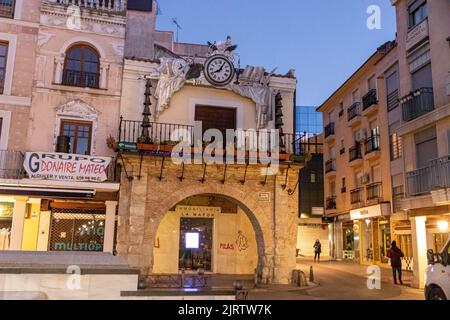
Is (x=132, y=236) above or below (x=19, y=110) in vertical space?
below

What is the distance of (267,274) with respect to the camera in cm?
1625

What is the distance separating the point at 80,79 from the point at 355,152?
821 inches

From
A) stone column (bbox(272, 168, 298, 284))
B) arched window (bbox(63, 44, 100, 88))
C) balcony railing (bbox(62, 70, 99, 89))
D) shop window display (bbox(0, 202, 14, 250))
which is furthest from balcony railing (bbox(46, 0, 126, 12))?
stone column (bbox(272, 168, 298, 284))

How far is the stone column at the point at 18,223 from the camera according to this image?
1539cm

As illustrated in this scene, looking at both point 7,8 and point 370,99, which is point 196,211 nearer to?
point 7,8

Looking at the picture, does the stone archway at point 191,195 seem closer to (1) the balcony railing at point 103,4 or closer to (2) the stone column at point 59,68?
(2) the stone column at point 59,68

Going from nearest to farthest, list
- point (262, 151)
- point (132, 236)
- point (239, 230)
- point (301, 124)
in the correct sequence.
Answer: point (132, 236)
point (262, 151)
point (239, 230)
point (301, 124)

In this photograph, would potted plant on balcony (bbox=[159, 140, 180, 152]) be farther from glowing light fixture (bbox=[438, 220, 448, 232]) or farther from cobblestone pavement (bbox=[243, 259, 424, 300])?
glowing light fixture (bbox=[438, 220, 448, 232])

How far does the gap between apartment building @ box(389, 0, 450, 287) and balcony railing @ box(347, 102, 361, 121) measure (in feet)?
39.5

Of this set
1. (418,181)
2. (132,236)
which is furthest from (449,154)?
(132,236)

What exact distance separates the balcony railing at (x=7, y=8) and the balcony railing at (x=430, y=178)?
53.9 ft

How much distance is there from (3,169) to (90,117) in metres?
3.51

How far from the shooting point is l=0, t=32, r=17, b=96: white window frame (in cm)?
1625

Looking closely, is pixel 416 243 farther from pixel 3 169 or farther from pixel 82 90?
pixel 3 169
